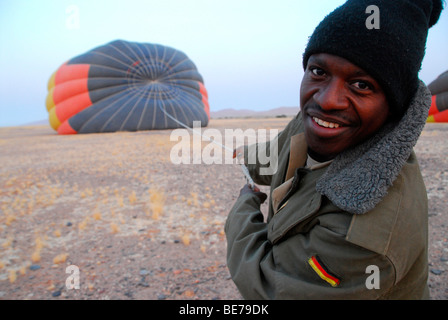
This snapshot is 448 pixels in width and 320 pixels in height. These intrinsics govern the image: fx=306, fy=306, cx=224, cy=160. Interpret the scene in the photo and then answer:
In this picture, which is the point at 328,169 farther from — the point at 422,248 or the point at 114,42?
the point at 114,42

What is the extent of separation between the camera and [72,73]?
43.9ft

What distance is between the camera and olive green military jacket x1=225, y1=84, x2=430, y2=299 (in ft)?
2.87

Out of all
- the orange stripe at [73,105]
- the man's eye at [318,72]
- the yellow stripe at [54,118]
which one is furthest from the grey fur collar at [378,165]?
the yellow stripe at [54,118]

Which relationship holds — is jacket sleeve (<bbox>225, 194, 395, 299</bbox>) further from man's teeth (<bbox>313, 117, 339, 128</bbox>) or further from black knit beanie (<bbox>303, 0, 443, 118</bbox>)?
black knit beanie (<bbox>303, 0, 443, 118</bbox>)

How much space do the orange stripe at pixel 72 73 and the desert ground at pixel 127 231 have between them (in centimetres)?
819

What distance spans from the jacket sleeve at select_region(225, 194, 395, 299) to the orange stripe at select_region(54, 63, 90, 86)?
14221mm

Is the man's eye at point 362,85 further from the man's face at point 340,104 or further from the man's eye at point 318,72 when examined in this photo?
the man's eye at point 318,72

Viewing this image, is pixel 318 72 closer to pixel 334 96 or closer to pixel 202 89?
pixel 334 96

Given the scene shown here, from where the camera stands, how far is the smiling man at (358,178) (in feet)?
2.89

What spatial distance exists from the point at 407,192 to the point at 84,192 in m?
4.73

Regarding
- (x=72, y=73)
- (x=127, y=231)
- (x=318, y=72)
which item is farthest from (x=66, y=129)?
(x=318, y=72)

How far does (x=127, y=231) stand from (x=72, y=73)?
12304 millimetres

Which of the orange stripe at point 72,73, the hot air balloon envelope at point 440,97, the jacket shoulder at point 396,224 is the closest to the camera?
the jacket shoulder at point 396,224

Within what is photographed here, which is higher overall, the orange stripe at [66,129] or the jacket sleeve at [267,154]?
the jacket sleeve at [267,154]
